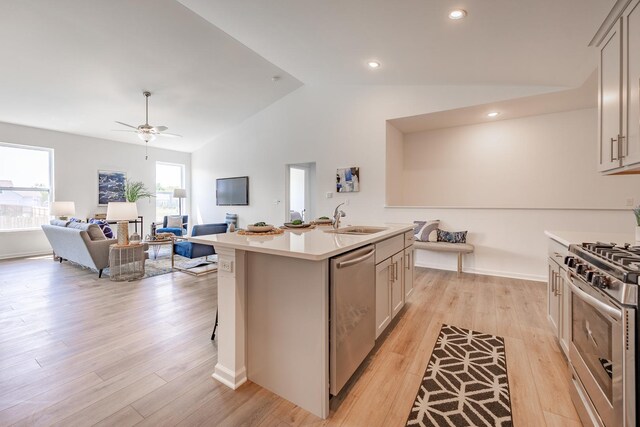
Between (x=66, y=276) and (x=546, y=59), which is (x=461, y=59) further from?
(x=66, y=276)

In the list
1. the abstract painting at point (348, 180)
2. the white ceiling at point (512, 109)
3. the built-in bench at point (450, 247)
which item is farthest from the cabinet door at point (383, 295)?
the white ceiling at point (512, 109)

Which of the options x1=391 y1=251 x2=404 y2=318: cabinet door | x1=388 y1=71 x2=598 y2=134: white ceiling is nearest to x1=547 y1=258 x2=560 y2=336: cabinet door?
x1=391 y1=251 x2=404 y2=318: cabinet door

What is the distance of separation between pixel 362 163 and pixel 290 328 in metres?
4.30

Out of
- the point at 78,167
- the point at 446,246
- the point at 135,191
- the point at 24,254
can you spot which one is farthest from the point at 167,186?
the point at 446,246

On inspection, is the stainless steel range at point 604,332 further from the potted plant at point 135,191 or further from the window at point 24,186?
the window at point 24,186

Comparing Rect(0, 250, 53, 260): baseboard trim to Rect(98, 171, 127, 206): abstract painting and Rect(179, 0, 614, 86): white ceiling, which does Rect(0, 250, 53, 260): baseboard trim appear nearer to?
Rect(98, 171, 127, 206): abstract painting

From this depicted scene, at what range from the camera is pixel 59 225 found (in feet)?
16.4

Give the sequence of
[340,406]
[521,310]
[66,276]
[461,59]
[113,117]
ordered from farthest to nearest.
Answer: [113,117], [66,276], [461,59], [521,310], [340,406]

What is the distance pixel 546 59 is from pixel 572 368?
3.20m

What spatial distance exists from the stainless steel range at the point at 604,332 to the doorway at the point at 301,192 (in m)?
5.48

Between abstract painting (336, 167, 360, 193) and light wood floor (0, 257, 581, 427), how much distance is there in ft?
8.41

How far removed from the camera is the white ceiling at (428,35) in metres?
2.48

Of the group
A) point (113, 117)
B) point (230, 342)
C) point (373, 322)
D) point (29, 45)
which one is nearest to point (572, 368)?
point (373, 322)

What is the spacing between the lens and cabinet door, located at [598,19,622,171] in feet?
5.88
